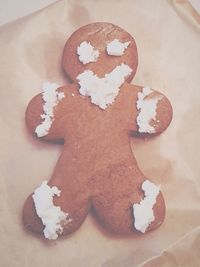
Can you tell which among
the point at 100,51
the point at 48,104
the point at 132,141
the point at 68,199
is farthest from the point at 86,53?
the point at 68,199

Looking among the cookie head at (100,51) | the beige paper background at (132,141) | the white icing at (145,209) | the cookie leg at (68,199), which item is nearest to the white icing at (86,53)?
the cookie head at (100,51)

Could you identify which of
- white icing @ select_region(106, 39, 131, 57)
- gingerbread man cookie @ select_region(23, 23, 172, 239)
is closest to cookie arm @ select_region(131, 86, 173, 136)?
gingerbread man cookie @ select_region(23, 23, 172, 239)

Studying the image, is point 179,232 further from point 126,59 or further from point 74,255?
point 126,59

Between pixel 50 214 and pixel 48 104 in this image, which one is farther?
pixel 48 104

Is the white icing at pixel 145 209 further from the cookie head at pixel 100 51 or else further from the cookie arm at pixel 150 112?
the cookie head at pixel 100 51

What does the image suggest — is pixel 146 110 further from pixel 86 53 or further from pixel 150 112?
pixel 86 53

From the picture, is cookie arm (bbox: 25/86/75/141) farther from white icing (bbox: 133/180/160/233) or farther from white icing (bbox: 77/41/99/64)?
white icing (bbox: 133/180/160/233)

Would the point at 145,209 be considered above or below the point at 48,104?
below

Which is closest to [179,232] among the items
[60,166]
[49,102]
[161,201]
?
[161,201]
